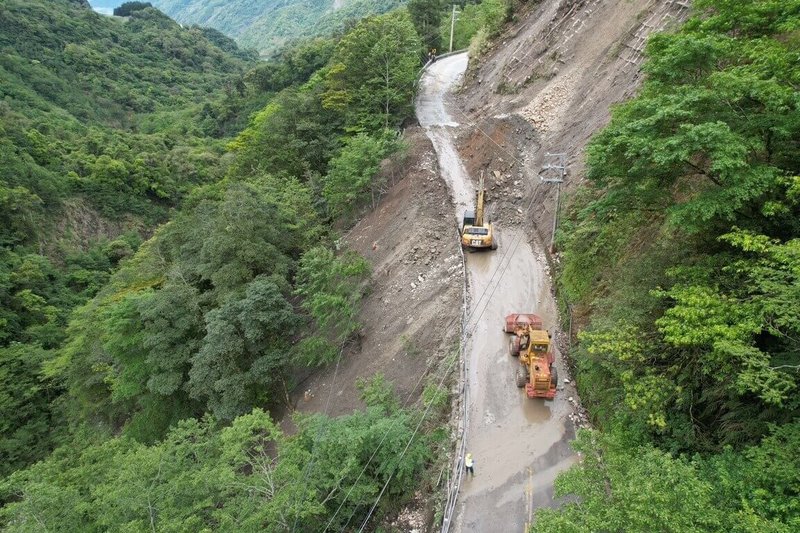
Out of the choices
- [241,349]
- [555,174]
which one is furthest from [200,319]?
[555,174]

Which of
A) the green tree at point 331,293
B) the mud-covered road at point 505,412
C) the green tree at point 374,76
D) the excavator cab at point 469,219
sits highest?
the green tree at point 374,76

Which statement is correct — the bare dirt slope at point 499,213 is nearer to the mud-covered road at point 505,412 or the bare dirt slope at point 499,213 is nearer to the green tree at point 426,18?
the mud-covered road at point 505,412

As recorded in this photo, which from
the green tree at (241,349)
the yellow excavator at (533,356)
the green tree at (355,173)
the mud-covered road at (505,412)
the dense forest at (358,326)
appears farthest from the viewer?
the green tree at (355,173)

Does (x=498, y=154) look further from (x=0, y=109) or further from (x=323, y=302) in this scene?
(x=0, y=109)

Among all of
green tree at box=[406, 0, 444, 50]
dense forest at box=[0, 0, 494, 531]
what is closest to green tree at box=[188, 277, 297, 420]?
dense forest at box=[0, 0, 494, 531]

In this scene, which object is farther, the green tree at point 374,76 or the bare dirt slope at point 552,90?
the green tree at point 374,76

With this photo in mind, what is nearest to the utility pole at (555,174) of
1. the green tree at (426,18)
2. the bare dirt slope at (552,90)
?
the bare dirt slope at (552,90)
